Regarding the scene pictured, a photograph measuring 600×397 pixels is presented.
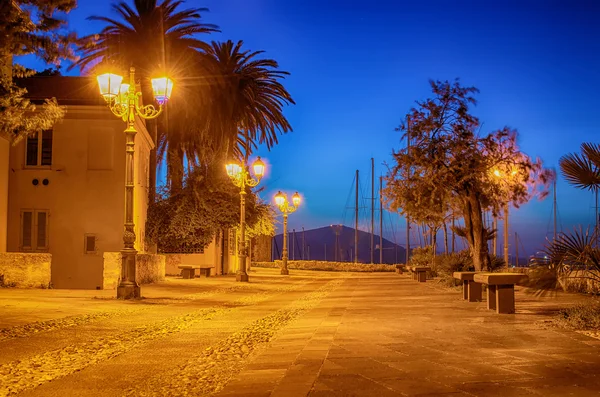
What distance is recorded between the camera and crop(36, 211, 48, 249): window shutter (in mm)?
28000

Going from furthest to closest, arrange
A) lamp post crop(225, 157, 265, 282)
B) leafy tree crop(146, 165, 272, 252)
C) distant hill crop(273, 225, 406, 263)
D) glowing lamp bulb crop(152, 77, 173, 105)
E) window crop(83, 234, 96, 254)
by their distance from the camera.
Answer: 1. distant hill crop(273, 225, 406, 263)
2. leafy tree crop(146, 165, 272, 252)
3. lamp post crop(225, 157, 265, 282)
4. window crop(83, 234, 96, 254)
5. glowing lamp bulb crop(152, 77, 173, 105)

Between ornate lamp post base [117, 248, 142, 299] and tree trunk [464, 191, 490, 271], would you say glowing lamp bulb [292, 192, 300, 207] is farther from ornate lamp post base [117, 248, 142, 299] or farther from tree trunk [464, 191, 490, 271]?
ornate lamp post base [117, 248, 142, 299]

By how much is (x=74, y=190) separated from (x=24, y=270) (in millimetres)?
8464

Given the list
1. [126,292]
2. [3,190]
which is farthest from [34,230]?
[126,292]

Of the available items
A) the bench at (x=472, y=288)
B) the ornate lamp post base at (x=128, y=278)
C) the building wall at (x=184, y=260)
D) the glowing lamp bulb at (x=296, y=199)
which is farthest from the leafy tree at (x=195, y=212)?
the bench at (x=472, y=288)

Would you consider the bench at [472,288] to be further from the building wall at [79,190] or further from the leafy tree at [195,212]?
the leafy tree at [195,212]

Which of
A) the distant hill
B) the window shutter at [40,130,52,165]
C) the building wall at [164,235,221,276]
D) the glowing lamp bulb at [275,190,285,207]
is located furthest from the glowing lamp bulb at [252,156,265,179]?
the distant hill

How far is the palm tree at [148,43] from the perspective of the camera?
38.2m

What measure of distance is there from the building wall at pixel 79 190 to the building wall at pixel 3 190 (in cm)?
94

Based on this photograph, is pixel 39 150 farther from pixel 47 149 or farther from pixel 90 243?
pixel 90 243

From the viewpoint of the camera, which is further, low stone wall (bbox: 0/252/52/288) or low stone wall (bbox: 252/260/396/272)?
low stone wall (bbox: 252/260/396/272)

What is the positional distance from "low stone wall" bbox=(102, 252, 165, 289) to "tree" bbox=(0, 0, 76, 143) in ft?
17.9

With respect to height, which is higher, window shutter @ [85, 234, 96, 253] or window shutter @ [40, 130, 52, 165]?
window shutter @ [40, 130, 52, 165]

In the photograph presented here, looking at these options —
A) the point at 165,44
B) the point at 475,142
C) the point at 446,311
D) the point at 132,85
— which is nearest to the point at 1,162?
the point at 132,85
